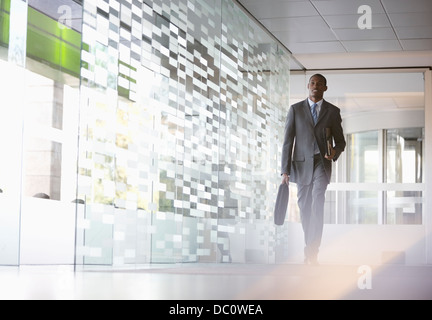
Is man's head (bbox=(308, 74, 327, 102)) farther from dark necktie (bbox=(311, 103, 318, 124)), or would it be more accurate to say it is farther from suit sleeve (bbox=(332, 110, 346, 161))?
suit sleeve (bbox=(332, 110, 346, 161))

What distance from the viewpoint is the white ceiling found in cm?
764

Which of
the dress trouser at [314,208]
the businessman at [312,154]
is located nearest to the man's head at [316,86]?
the businessman at [312,154]

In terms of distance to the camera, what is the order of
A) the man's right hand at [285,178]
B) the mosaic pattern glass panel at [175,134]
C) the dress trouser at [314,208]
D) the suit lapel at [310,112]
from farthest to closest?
the suit lapel at [310,112]
the man's right hand at [285,178]
the dress trouser at [314,208]
the mosaic pattern glass panel at [175,134]

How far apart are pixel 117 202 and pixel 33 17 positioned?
3279 millimetres

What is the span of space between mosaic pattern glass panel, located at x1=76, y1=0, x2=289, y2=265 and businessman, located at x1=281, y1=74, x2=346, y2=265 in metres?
0.69

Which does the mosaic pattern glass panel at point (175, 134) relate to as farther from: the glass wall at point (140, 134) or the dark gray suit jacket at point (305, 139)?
the dark gray suit jacket at point (305, 139)

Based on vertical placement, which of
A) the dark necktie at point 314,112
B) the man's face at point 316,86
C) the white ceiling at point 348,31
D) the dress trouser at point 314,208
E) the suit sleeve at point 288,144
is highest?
the white ceiling at point 348,31

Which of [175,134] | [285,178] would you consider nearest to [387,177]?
[285,178]

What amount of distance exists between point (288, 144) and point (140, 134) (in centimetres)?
168

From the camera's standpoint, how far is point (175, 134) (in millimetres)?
6211

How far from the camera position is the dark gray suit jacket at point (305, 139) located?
263 inches

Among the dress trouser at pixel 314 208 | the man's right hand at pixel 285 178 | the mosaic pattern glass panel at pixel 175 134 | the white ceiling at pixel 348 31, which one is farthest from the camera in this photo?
the white ceiling at pixel 348 31

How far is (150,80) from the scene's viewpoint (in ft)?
18.9
